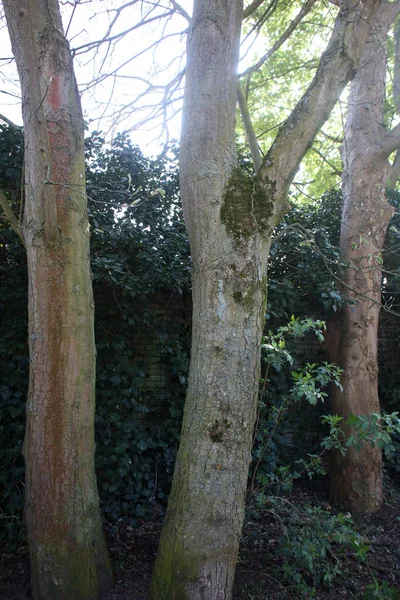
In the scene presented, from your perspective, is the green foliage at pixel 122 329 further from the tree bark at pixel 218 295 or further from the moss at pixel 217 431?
the moss at pixel 217 431

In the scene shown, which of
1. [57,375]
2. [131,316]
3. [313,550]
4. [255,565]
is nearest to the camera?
[57,375]

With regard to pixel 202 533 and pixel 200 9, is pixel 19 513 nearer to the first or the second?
pixel 202 533

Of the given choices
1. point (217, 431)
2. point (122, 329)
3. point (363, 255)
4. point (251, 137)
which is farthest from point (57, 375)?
point (363, 255)

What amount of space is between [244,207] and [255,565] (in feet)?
9.38

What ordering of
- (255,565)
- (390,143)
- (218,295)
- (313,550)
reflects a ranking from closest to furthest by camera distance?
(218,295) → (313,550) → (255,565) → (390,143)

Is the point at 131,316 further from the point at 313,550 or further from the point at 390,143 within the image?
the point at 390,143

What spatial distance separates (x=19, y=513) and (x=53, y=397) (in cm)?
185

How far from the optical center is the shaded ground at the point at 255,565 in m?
3.47

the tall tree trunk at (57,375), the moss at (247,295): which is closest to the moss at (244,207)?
the moss at (247,295)

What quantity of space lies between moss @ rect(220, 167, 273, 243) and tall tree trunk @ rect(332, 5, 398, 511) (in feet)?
8.20

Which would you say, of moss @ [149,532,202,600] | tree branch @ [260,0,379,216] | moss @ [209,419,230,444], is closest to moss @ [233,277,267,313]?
tree branch @ [260,0,379,216]

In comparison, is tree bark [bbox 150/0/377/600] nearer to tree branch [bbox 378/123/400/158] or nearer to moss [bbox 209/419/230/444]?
moss [bbox 209/419/230/444]

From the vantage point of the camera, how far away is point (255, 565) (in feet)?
12.6

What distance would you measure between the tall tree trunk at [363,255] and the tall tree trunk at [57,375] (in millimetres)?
3241
